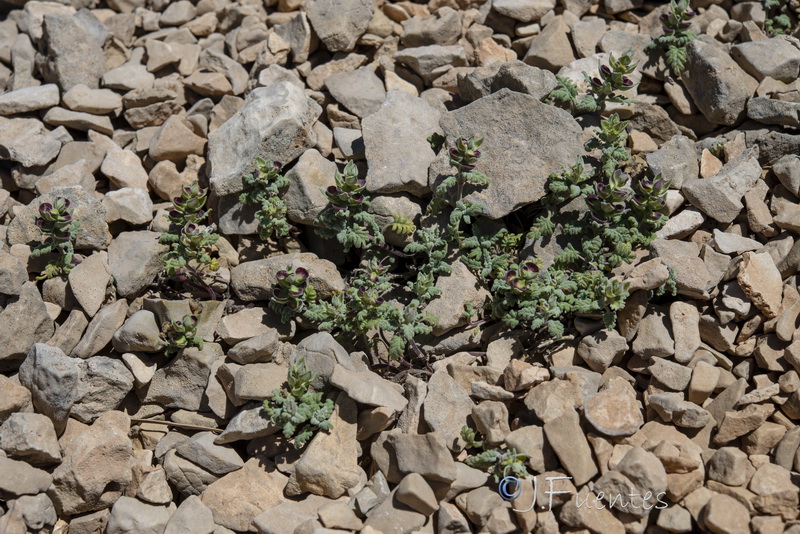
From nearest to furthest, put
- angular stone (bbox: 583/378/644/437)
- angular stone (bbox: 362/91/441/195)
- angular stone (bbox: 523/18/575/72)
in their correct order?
angular stone (bbox: 583/378/644/437)
angular stone (bbox: 362/91/441/195)
angular stone (bbox: 523/18/575/72)

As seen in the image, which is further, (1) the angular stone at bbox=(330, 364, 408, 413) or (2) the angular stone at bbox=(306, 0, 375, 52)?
(2) the angular stone at bbox=(306, 0, 375, 52)

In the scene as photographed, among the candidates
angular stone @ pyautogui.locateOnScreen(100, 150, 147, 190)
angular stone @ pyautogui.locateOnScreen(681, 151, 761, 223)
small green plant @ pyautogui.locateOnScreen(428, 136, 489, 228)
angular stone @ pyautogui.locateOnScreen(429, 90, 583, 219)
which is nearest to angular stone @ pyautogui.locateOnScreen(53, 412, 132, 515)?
angular stone @ pyautogui.locateOnScreen(100, 150, 147, 190)

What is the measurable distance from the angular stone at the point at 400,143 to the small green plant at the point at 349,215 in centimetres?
18

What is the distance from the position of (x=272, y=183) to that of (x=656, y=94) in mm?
3302

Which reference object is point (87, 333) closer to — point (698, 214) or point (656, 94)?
point (698, 214)

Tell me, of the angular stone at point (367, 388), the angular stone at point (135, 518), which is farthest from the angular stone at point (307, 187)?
the angular stone at point (135, 518)

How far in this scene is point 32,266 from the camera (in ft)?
18.4

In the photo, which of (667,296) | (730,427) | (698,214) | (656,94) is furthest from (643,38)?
(730,427)

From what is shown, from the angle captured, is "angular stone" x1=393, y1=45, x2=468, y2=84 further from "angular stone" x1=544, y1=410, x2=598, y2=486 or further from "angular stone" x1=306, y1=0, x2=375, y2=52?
"angular stone" x1=544, y1=410, x2=598, y2=486

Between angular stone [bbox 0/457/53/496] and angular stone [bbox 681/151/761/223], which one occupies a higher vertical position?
angular stone [bbox 681/151/761/223]

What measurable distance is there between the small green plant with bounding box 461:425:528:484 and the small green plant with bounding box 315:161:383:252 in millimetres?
1584

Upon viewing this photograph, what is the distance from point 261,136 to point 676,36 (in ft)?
11.5

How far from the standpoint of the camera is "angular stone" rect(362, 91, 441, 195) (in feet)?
17.9

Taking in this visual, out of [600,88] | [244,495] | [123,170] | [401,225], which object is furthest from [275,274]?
[600,88]
